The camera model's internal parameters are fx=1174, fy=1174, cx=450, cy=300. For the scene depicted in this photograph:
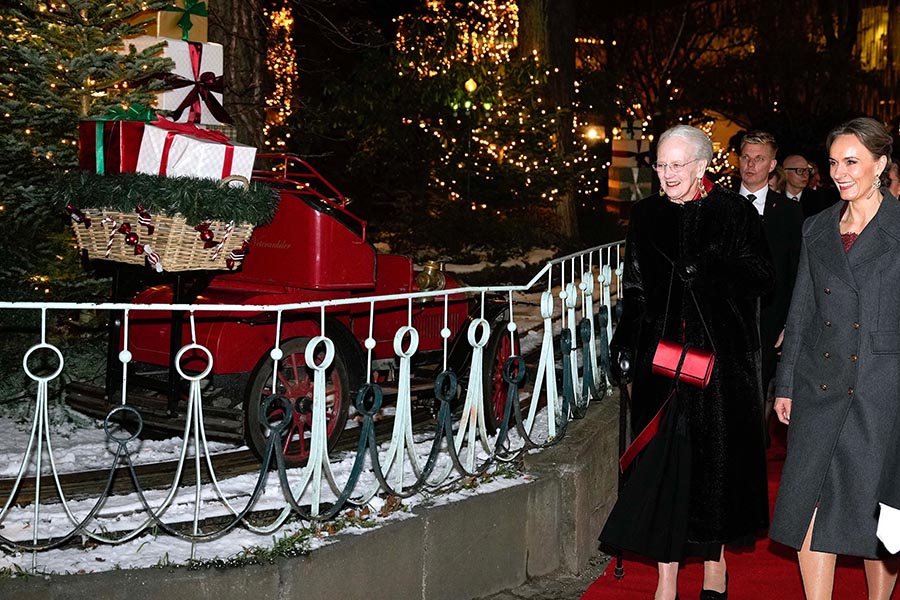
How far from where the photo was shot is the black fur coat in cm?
495

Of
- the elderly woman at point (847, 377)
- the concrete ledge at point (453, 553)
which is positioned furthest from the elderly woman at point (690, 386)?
the concrete ledge at point (453, 553)

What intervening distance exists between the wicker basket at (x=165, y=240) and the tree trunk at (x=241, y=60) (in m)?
3.63

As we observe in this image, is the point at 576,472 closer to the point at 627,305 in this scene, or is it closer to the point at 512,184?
the point at 627,305

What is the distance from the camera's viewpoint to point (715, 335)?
497 centimetres

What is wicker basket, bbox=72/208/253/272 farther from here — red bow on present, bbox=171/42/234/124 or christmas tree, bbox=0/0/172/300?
red bow on present, bbox=171/42/234/124

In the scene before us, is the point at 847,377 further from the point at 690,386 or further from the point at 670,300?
the point at 670,300

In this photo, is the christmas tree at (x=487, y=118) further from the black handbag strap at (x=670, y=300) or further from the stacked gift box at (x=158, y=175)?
the black handbag strap at (x=670, y=300)

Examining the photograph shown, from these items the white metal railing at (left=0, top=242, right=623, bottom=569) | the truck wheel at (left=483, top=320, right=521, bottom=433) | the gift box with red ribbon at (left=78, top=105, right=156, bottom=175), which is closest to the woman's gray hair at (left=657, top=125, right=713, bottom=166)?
the white metal railing at (left=0, top=242, right=623, bottom=569)

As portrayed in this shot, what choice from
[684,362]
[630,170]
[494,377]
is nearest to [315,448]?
[684,362]

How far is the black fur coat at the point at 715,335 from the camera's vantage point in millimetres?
4953

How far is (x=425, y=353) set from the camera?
8469 millimetres

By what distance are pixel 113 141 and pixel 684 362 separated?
329 centimetres

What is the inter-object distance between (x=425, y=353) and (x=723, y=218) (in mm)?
3826

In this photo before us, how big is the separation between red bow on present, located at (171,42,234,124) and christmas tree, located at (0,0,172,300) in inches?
7.7
